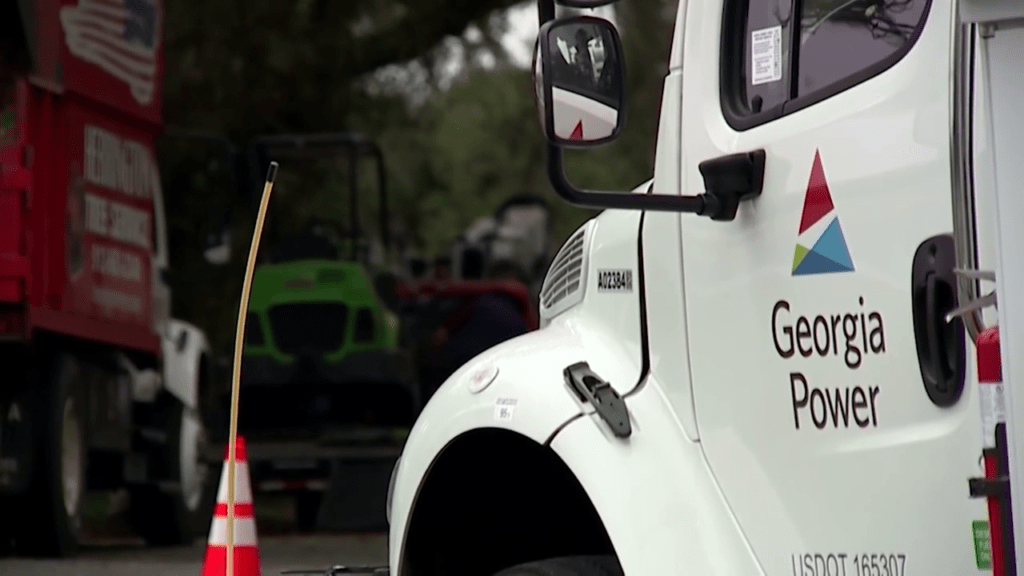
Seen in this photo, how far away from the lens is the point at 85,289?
528 inches

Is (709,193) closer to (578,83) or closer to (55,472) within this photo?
(578,83)

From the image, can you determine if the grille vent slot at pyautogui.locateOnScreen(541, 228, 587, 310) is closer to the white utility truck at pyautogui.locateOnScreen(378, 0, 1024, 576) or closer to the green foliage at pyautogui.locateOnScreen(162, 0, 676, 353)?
the white utility truck at pyautogui.locateOnScreen(378, 0, 1024, 576)

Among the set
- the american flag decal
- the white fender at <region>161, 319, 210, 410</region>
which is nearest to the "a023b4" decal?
the american flag decal

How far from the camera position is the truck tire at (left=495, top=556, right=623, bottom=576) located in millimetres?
4344

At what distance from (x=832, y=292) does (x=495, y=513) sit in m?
1.53

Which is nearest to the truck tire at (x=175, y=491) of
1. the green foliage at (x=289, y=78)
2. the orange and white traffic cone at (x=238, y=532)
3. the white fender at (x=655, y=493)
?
the green foliage at (x=289, y=78)

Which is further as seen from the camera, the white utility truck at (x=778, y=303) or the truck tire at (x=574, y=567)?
the truck tire at (x=574, y=567)

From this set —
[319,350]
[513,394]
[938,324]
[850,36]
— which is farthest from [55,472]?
[938,324]

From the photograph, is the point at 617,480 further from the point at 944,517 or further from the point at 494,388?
the point at 944,517

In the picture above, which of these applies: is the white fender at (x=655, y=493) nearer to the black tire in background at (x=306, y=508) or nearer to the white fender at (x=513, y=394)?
the white fender at (x=513, y=394)

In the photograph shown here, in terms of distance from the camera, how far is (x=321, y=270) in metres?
17.6

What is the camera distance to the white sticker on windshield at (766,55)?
4.05m

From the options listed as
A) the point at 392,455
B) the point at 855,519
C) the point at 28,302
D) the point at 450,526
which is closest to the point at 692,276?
the point at 855,519

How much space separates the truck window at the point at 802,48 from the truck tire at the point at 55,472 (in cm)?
Result: 901
